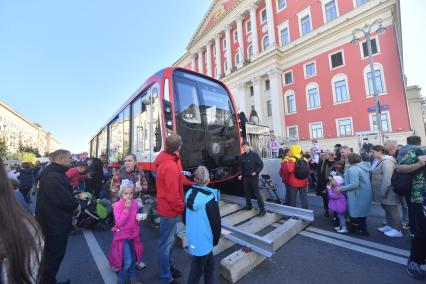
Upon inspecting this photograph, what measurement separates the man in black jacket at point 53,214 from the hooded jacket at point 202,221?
167cm

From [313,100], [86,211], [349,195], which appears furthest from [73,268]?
[313,100]

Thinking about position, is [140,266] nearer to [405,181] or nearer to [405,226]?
[405,181]

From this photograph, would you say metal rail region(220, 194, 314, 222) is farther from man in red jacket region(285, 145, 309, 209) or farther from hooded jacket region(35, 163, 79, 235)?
hooded jacket region(35, 163, 79, 235)

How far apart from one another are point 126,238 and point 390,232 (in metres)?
4.89

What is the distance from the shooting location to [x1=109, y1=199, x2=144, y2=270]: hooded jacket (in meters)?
3.02

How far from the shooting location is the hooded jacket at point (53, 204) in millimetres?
2855

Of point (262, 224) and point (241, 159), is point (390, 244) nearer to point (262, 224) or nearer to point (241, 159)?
point (262, 224)

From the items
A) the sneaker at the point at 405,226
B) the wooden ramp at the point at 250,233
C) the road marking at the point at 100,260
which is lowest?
the road marking at the point at 100,260

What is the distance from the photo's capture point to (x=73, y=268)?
366 centimetres

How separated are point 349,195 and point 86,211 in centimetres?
606

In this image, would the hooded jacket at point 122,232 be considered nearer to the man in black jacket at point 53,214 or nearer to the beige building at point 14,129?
the man in black jacket at point 53,214

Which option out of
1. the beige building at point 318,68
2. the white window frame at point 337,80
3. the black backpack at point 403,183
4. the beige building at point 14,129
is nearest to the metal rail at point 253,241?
the black backpack at point 403,183

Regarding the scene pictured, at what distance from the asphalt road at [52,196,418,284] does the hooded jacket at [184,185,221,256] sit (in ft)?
3.02

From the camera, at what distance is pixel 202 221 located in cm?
260
